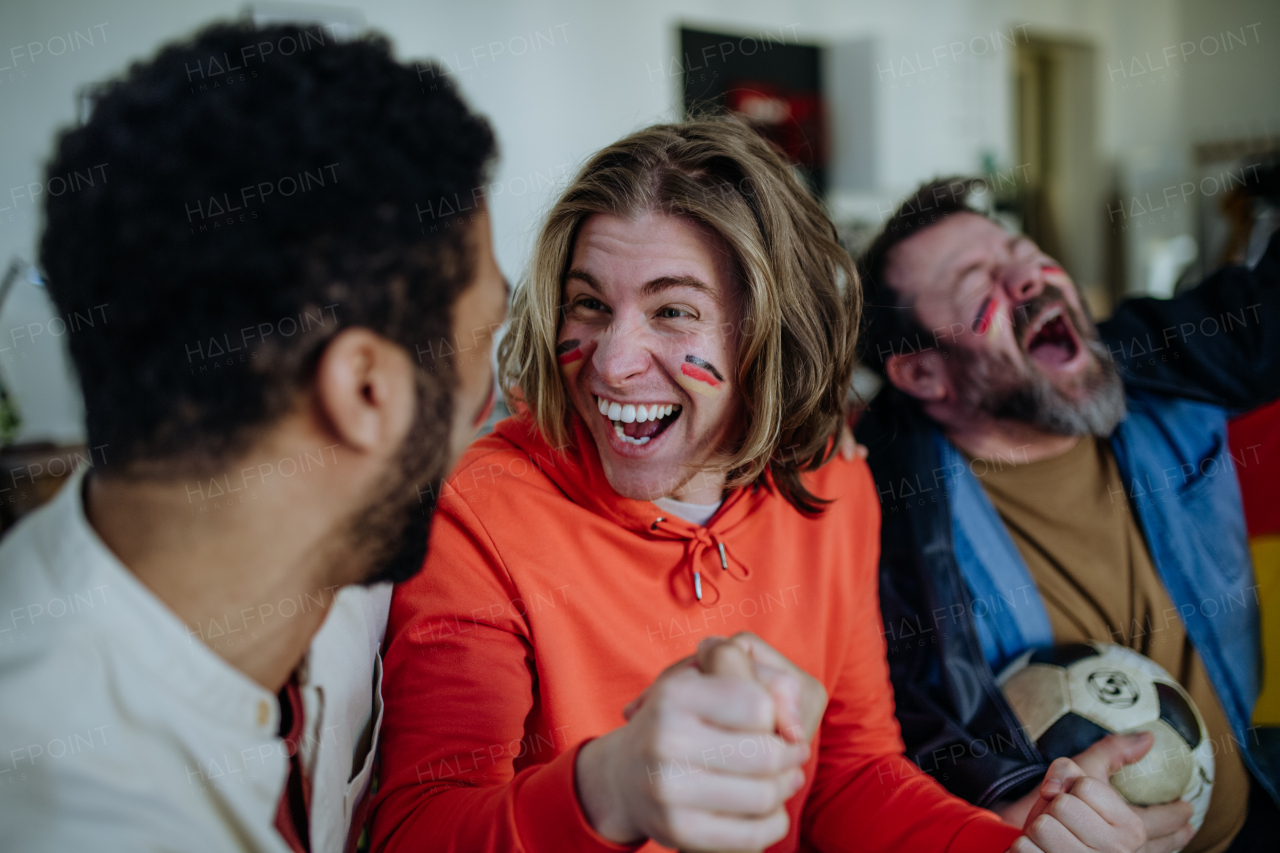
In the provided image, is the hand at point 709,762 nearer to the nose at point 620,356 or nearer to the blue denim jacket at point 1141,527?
the nose at point 620,356

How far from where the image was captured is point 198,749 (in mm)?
617

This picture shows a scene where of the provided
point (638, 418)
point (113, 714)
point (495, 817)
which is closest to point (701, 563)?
point (638, 418)

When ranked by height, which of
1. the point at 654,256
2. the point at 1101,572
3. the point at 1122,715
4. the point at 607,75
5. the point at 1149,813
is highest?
the point at 607,75

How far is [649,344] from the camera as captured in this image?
1.05 metres

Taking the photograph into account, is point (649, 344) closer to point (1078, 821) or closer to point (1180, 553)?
point (1078, 821)

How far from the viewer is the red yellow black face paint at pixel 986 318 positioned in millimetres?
1474

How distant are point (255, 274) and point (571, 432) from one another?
0.59 m

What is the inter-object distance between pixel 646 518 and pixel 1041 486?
747 millimetres

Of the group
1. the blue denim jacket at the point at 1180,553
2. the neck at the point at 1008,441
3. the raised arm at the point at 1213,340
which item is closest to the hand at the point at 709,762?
the blue denim jacket at the point at 1180,553

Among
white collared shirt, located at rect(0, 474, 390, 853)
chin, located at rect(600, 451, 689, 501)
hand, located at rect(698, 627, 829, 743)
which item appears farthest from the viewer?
chin, located at rect(600, 451, 689, 501)

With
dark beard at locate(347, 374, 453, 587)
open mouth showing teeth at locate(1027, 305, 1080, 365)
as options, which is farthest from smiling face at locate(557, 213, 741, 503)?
open mouth showing teeth at locate(1027, 305, 1080, 365)

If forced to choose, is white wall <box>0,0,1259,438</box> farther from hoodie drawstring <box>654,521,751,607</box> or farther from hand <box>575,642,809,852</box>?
hand <box>575,642,809,852</box>

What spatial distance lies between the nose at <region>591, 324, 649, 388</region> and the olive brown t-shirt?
2.31ft

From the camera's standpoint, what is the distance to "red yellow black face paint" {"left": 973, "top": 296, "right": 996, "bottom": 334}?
58.0 inches
